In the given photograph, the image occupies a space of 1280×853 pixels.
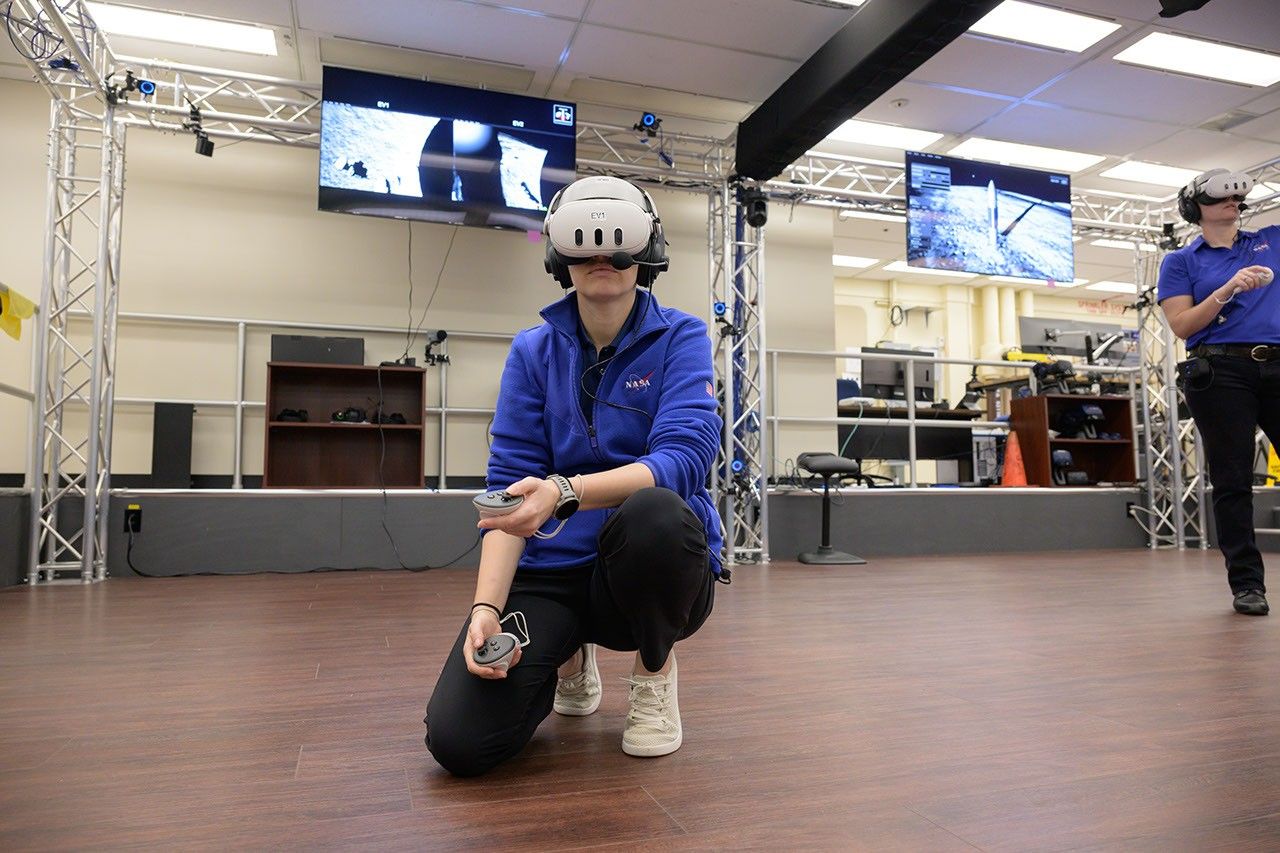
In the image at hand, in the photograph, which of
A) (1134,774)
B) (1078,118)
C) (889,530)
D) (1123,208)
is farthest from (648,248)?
(1123,208)

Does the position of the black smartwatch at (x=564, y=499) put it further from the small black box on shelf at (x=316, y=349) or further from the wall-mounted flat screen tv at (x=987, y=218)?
the wall-mounted flat screen tv at (x=987, y=218)

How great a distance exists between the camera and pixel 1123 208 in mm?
6895

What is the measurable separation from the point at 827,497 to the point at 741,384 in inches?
37.7

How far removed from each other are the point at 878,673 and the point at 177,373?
17.2ft

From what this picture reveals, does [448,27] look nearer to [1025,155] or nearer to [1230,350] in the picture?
[1230,350]

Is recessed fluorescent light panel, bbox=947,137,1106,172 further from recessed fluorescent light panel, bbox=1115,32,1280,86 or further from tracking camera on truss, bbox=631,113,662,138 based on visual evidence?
tracking camera on truss, bbox=631,113,662,138

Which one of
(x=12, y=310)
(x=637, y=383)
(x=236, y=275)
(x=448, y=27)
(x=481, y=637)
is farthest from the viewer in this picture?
(x=236, y=275)

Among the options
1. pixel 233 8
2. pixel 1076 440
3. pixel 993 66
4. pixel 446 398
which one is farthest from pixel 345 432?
pixel 1076 440

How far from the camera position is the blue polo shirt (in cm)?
261

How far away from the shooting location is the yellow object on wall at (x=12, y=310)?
12.0 ft

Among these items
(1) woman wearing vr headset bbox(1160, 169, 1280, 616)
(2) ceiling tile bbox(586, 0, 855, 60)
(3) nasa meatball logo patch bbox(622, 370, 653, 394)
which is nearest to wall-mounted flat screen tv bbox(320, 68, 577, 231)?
(2) ceiling tile bbox(586, 0, 855, 60)

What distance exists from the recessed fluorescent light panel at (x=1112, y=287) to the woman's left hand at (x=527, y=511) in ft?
38.0

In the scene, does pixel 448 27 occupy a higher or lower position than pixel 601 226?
higher

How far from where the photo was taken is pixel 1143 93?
18.5ft
